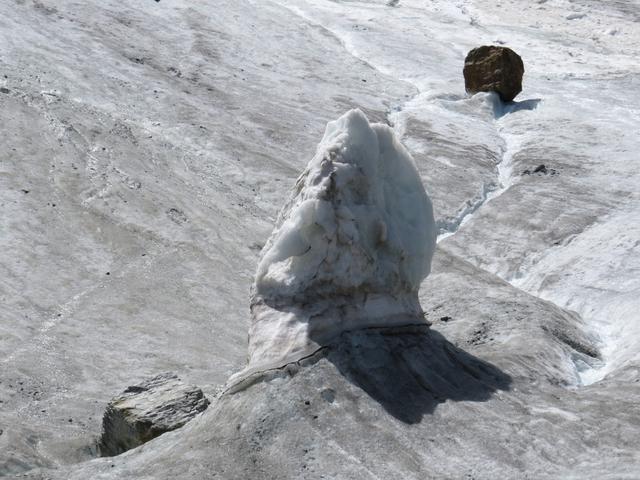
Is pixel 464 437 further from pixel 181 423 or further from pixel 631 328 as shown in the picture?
pixel 631 328

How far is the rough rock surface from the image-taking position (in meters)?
8.77

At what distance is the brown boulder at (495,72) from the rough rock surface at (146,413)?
53.4 ft

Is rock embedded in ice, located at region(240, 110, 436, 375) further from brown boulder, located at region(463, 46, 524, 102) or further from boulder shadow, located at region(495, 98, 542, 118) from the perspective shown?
brown boulder, located at region(463, 46, 524, 102)

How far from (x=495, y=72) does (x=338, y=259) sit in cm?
1660

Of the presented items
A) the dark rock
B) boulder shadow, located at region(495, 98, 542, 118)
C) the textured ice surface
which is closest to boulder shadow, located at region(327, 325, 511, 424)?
the textured ice surface

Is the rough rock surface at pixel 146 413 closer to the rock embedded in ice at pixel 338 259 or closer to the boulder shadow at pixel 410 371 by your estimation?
the rock embedded in ice at pixel 338 259

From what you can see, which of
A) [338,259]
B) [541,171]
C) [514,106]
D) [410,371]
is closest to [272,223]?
[541,171]

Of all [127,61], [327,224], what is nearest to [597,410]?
[327,224]

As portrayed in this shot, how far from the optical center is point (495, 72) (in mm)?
24234

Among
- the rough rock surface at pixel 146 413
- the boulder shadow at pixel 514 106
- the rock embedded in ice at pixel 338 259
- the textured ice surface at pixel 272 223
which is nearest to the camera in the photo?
the textured ice surface at pixel 272 223

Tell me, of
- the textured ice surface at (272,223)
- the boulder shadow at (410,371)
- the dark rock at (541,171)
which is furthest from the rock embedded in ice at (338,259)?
the dark rock at (541,171)

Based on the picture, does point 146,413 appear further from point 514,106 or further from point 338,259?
point 514,106

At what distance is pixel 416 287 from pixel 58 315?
564cm

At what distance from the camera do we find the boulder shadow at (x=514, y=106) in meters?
23.6
